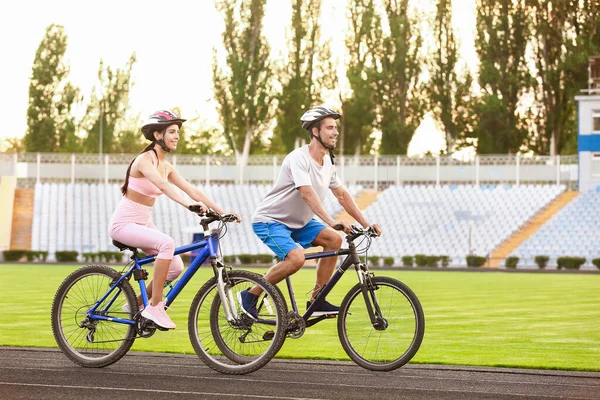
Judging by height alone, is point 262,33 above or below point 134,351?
above

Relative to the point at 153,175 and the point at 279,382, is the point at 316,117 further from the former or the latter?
the point at 279,382

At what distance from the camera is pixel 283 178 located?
935cm

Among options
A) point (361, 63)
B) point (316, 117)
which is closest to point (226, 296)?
point (316, 117)

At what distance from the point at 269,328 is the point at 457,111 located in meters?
56.5

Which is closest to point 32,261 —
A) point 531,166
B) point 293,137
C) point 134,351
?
point 293,137

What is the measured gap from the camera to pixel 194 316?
29.4 ft

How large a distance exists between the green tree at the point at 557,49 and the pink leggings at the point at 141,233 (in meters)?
54.4

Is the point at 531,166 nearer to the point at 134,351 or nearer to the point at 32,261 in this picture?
the point at 32,261

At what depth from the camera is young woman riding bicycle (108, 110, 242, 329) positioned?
29.5 feet

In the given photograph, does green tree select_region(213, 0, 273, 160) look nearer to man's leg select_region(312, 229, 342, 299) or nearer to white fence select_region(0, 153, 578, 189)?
white fence select_region(0, 153, 578, 189)

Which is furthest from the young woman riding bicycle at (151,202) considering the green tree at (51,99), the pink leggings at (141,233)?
the green tree at (51,99)

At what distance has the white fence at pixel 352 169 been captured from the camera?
56188 millimetres

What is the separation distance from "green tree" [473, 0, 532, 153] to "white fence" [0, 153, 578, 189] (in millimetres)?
5318

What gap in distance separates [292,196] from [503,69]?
5370 cm
